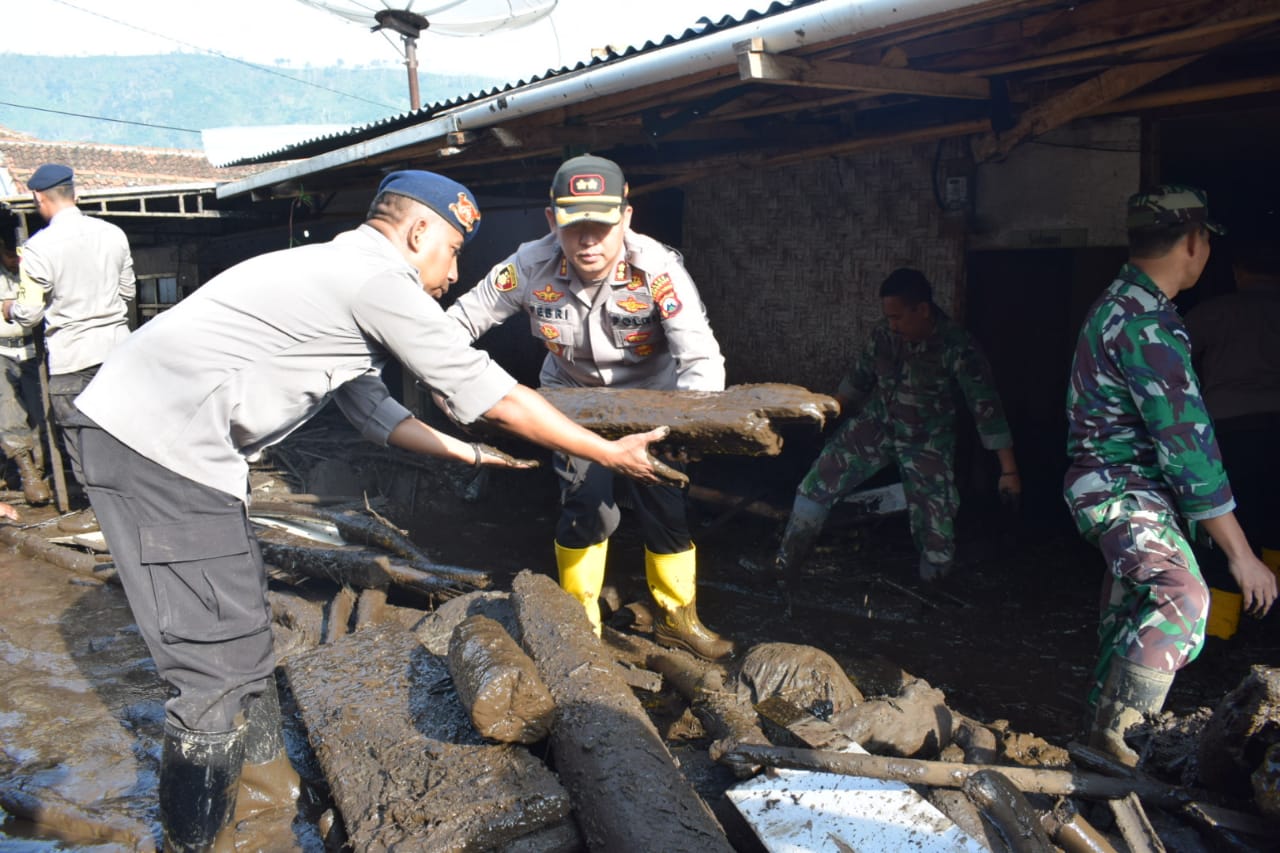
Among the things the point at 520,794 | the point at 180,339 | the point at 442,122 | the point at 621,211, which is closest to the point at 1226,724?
the point at 520,794

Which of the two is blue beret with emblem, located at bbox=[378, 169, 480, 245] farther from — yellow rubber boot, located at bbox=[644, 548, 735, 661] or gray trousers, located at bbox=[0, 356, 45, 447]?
gray trousers, located at bbox=[0, 356, 45, 447]

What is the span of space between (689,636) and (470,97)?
4.28 metres

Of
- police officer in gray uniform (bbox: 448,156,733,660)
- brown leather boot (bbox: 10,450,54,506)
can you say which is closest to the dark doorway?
police officer in gray uniform (bbox: 448,156,733,660)

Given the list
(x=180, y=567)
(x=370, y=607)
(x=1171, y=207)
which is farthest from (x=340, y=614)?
(x=1171, y=207)

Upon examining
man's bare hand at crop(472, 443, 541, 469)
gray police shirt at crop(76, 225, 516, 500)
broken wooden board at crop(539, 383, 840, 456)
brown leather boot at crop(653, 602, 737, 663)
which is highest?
gray police shirt at crop(76, 225, 516, 500)

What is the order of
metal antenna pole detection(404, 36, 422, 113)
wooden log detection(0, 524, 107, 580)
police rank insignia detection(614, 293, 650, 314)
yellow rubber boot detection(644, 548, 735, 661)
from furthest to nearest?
1. metal antenna pole detection(404, 36, 422, 113)
2. wooden log detection(0, 524, 107, 580)
3. yellow rubber boot detection(644, 548, 735, 661)
4. police rank insignia detection(614, 293, 650, 314)

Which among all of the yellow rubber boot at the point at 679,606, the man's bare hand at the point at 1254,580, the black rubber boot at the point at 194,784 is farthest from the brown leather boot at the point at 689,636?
the man's bare hand at the point at 1254,580

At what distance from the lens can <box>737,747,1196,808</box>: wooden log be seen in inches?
106

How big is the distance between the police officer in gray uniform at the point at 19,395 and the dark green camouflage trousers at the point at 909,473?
7533 mm

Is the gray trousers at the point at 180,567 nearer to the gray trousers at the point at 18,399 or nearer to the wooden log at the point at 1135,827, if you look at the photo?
the wooden log at the point at 1135,827

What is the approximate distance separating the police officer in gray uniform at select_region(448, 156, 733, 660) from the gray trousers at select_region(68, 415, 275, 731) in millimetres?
1546

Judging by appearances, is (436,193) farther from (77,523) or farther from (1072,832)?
(77,523)

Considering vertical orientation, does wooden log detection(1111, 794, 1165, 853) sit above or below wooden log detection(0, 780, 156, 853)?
above

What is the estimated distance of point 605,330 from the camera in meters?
4.36
